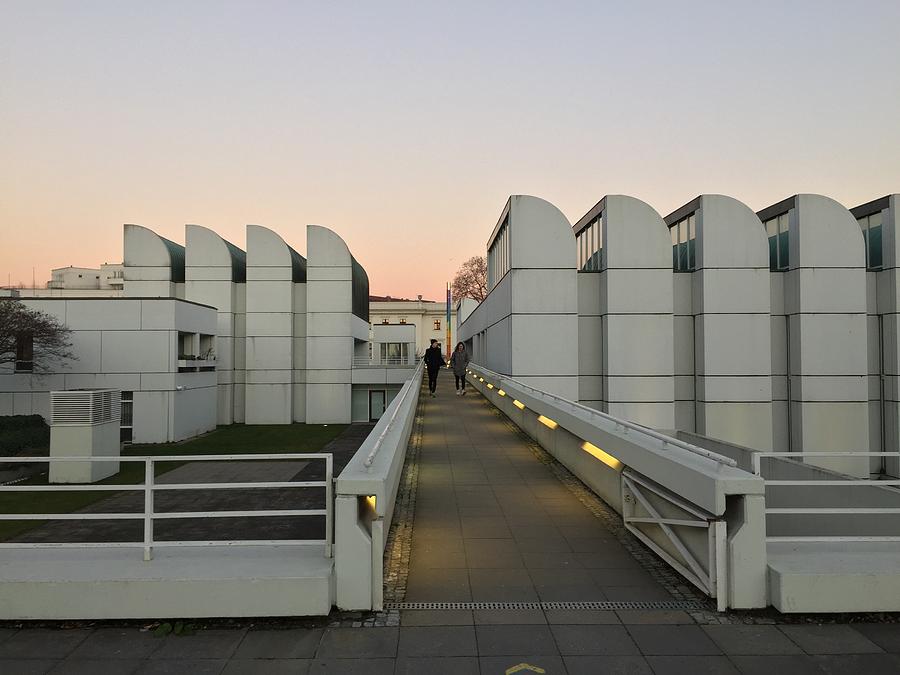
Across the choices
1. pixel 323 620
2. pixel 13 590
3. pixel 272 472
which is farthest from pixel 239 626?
pixel 272 472

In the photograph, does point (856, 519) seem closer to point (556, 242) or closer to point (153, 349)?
point (556, 242)

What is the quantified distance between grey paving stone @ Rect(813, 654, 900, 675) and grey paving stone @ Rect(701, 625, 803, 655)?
197mm

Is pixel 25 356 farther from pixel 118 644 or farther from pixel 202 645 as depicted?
pixel 202 645

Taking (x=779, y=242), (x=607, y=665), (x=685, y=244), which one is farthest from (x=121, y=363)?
(x=779, y=242)

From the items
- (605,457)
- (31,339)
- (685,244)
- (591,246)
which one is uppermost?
(685,244)

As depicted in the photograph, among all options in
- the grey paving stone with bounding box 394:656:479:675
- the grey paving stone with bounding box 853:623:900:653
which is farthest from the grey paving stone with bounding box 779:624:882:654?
the grey paving stone with bounding box 394:656:479:675

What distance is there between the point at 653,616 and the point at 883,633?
1.67m

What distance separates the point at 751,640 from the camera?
449 cm

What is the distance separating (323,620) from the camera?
4.85 m

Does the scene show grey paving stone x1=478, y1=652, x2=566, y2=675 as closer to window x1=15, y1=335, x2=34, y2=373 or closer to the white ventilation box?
the white ventilation box

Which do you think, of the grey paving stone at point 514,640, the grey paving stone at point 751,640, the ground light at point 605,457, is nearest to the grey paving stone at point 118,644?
the grey paving stone at point 514,640

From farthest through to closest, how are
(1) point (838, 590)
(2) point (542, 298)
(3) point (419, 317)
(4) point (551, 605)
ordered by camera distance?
(3) point (419, 317) < (2) point (542, 298) < (4) point (551, 605) < (1) point (838, 590)

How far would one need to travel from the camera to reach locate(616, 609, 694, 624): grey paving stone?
15.9 feet

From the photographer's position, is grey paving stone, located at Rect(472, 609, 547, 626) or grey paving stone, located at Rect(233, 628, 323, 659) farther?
grey paving stone, located at Rect(472, 609, 547, 626)
